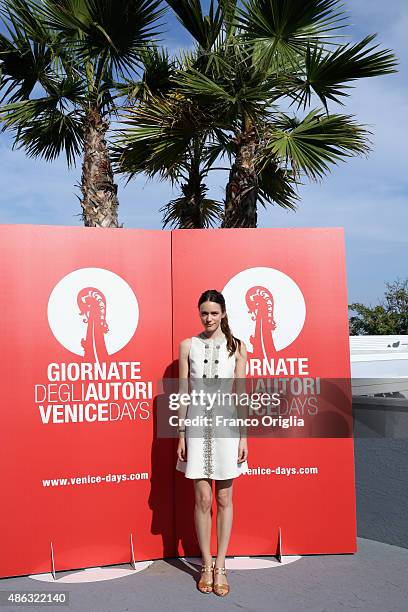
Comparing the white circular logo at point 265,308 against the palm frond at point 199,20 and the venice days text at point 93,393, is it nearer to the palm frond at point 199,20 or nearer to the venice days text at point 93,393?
the venice days text at point 93,393

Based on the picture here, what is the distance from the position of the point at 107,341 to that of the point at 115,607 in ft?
5.26

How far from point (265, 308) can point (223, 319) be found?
0.45 meters

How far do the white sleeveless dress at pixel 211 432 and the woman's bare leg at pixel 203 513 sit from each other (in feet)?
0.29

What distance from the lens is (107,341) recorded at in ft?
13.5

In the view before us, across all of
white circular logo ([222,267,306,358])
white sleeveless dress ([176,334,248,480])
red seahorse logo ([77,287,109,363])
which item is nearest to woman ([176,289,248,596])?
white sleeveless dress ([176,334,248,480])

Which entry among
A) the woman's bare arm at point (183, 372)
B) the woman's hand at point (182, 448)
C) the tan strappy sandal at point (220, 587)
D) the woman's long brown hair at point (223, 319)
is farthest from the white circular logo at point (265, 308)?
the tan strappy sandal at point (220, 587)

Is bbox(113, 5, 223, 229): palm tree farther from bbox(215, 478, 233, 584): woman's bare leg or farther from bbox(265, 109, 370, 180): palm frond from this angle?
bbox(215, 478, 233, 584): woman's bare leg

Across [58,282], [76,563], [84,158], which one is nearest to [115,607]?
[76,563]

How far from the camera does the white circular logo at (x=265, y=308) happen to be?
13.9ft

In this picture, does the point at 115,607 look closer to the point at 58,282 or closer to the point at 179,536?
the point at 179,536

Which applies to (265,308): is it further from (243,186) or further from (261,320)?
(243,186)

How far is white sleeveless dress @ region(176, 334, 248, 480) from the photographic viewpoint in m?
3.73

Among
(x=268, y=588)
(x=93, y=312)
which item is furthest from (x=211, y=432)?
(x=93, y=312)

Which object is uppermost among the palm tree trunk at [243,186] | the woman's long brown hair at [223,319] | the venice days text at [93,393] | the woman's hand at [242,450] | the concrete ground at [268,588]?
the palm tree trunk at [243,186]
